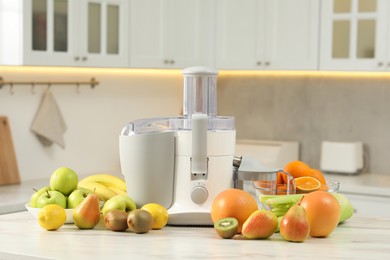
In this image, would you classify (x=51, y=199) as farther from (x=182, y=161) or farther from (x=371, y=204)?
(x=371, y=204)

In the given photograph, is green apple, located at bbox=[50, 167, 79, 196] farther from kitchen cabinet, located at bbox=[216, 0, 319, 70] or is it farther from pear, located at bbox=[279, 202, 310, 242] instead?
kitchen cabinet, located at bbox=[216, 0, 319, 70]

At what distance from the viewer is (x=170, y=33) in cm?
491

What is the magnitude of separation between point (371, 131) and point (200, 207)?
2669 millimetres

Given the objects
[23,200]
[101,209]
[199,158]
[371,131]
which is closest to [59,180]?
[101,209]

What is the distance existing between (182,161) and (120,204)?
0.24 metres

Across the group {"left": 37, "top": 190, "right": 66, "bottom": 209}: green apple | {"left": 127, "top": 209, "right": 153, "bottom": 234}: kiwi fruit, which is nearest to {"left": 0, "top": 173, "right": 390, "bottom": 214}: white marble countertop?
{"left": 37, "top": 190, "right": 66, "bottom": 209}: green apple

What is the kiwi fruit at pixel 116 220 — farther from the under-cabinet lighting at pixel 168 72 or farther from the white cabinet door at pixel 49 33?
the under-cabinet lighting at pixel 168 72

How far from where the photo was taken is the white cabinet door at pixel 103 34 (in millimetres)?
4449

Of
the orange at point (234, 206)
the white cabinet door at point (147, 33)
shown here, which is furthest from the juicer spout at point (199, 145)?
the white cabinet door at point (147, 33)

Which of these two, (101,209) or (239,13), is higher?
(239,13)

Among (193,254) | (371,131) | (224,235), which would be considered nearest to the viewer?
(193,254)

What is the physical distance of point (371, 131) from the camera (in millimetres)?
5031

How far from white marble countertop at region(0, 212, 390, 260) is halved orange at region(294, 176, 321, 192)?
0.54ft

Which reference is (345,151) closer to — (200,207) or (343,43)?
(343,43)
